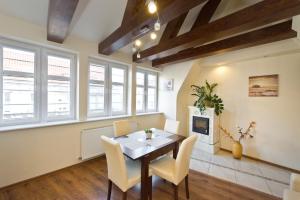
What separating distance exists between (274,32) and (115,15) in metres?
2.84

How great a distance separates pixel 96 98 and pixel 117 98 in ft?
2.05

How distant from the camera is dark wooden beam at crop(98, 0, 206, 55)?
165cm

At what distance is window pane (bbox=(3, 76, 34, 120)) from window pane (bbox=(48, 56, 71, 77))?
385 millimetres

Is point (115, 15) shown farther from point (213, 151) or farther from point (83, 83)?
point (213, 151)

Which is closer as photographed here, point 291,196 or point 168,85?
point 291,196

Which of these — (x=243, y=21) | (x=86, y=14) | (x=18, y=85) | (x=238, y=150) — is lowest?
(x=238, y=150)

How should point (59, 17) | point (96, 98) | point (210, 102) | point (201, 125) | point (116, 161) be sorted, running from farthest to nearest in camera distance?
point (201, 125) < point (210, 102) < point (96, 98) < point (59, 17) < point (116, 161)

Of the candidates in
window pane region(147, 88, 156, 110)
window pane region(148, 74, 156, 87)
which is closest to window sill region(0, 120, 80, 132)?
window pane region(147, 88, 156, 110)

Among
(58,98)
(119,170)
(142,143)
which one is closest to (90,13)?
(58,98)

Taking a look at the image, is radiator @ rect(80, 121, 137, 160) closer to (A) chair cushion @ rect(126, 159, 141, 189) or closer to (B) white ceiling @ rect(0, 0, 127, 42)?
(A) chair cushion @ rect(126, 159, 141, 189)

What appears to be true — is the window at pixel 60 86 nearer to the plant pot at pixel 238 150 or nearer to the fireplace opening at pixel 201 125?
the fireplace opening at pixel 201 125

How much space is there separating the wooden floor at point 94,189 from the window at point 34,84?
41.5 inches

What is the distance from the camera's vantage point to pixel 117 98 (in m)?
4.08

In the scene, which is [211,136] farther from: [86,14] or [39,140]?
[86,14]
